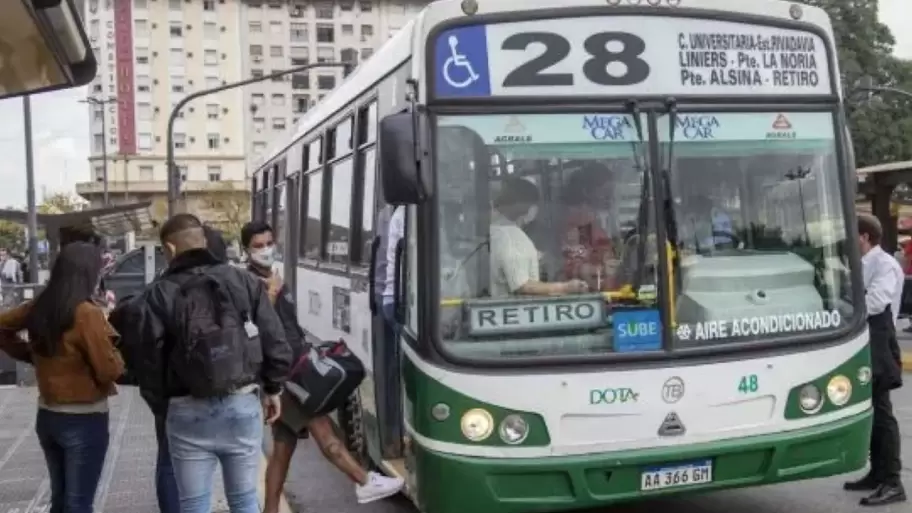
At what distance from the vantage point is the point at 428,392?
5.27 m

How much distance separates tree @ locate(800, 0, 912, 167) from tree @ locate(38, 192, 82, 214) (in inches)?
2294

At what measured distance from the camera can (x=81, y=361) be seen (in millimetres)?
5203

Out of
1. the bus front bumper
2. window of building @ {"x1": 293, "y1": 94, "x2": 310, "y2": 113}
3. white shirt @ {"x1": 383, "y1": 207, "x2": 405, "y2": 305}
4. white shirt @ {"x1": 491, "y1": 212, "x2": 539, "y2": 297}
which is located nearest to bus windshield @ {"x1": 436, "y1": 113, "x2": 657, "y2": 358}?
white shirt @ {"x1": 491, "y1": 212, "x2": 539, "y2": 297}

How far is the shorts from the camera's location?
21.9 feet

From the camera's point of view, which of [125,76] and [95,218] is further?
[125,76]

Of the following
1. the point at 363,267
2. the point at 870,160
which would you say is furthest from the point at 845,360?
the point at 870,160

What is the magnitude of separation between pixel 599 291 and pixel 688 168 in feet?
2.58

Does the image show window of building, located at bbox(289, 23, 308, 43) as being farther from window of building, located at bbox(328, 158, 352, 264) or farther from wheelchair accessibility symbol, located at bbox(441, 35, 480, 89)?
wheelchair accessibility symbol, located at bbox(441, 35, 480, 89)

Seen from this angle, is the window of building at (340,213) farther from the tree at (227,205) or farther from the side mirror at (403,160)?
the tree at (227,205)

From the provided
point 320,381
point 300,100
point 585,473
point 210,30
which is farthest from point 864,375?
point 210,30

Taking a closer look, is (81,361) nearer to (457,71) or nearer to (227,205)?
(457,71)

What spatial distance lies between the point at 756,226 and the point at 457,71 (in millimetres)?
1754

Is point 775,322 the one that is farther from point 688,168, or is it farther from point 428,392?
point 428,392

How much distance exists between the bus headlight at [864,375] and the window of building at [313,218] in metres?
4.75
